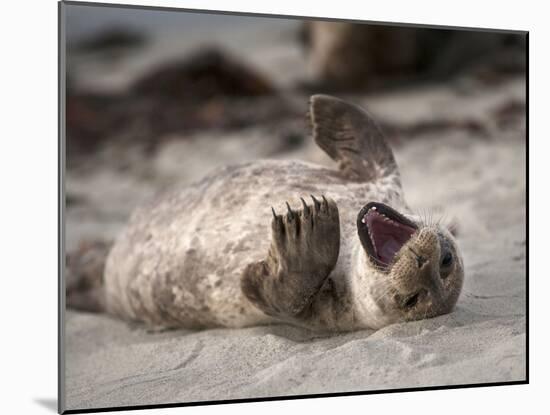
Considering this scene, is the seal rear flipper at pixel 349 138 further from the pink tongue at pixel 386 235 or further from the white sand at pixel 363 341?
the pink tongue at pixel 386 235

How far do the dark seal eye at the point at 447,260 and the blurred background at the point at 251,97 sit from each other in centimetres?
220

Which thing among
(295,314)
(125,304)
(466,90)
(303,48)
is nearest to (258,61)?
(303,48)

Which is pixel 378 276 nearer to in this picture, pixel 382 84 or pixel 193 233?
pixel 193 233

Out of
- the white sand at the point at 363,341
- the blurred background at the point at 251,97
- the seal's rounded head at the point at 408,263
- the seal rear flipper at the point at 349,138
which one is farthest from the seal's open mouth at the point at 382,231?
the blurred background at the point at 251,97

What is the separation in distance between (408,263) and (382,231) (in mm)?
255

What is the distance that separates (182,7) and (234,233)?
3.32ft

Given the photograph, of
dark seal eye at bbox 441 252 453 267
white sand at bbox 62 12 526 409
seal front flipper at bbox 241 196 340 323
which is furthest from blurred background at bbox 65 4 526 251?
dark seal eye at bbox 441 252 453 267

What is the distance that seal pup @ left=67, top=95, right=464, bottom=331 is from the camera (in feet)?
11.1

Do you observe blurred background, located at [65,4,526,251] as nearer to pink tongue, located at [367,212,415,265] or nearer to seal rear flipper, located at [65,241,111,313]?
seal rear flipper, located at [65,241,111,313]

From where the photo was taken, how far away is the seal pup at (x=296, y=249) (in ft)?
11.1

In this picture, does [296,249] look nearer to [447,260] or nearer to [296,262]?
[296,262]

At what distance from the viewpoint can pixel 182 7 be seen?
375 cm

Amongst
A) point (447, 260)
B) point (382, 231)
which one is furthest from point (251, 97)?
point (447, 260)

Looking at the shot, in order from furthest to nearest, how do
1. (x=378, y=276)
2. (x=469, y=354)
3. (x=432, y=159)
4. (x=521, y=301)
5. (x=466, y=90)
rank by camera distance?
1. (x=466, y=90)
2. (x=432, y=159)
3. (x=521, y=301)
4. (x=469, y=354)
5. (x=378, y=276)
